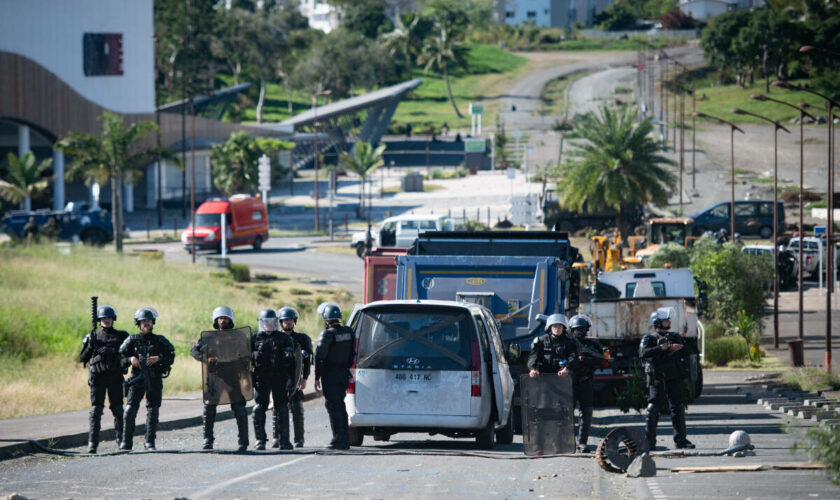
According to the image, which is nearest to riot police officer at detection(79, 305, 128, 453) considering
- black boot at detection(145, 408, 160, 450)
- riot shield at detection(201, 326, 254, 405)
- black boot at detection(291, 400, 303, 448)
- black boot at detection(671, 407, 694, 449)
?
black boot at detection(145, 408, 160, 450)

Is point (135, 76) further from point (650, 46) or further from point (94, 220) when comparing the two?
point (650, 46)

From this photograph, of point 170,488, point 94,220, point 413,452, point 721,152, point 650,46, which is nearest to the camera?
point 170,488

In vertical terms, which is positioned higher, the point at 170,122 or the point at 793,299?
the point at 170,122

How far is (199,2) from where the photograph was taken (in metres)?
131

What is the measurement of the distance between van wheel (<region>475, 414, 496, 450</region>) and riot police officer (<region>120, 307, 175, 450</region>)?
11.8ft

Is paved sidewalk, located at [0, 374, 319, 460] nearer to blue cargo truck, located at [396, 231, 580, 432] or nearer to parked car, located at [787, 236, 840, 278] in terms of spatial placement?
blue cargo truck, located at [396, 231, 580, 432]

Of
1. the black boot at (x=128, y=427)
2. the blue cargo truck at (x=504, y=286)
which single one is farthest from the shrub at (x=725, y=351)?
the black boot at (x=128, y=427)

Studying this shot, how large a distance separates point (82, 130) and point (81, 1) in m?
11.1

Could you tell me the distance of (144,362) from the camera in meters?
13.5

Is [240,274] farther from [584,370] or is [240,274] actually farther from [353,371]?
[584,370]

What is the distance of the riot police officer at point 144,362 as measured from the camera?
1348 centimetres

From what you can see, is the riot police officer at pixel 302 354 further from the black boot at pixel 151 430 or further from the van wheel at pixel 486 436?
the van wheel at pixel 486 436

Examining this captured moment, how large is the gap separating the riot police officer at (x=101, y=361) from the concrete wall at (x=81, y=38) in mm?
68211

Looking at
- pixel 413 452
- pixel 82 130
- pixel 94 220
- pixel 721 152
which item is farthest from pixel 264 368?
pixel 721 152
